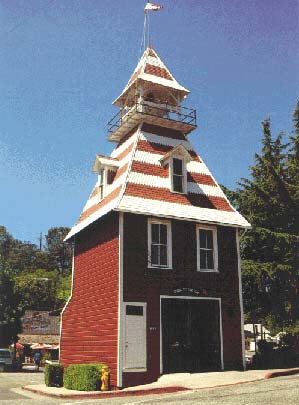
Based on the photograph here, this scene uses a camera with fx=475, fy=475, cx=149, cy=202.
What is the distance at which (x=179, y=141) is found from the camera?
2486 cm

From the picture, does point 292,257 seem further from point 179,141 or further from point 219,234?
point 179,141

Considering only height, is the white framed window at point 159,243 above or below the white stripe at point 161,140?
below

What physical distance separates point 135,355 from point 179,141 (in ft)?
37.1

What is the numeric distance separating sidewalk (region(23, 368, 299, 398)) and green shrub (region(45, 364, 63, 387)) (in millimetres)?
1502

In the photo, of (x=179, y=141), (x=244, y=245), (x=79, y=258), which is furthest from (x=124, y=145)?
(x=244, y=245)

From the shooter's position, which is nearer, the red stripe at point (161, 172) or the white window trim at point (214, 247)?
the white window trim at point (214, 247)

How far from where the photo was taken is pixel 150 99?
26.3m

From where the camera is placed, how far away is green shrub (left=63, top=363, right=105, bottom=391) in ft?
59.3

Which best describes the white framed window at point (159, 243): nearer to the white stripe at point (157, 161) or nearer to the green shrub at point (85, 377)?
the white stripe at point (157, 161)

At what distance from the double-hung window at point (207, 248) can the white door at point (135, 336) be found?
388 cm

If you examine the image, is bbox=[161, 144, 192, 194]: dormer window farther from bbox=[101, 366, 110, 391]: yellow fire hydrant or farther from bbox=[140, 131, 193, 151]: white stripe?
bbox=[101, 366, 110, 391]: yellow fire hydrant

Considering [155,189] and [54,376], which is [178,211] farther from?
[54,376]

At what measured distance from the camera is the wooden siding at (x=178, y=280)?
19.2 metres

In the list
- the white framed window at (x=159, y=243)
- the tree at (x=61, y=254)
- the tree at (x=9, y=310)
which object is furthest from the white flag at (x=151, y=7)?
the tree at (x=61, y=254)
